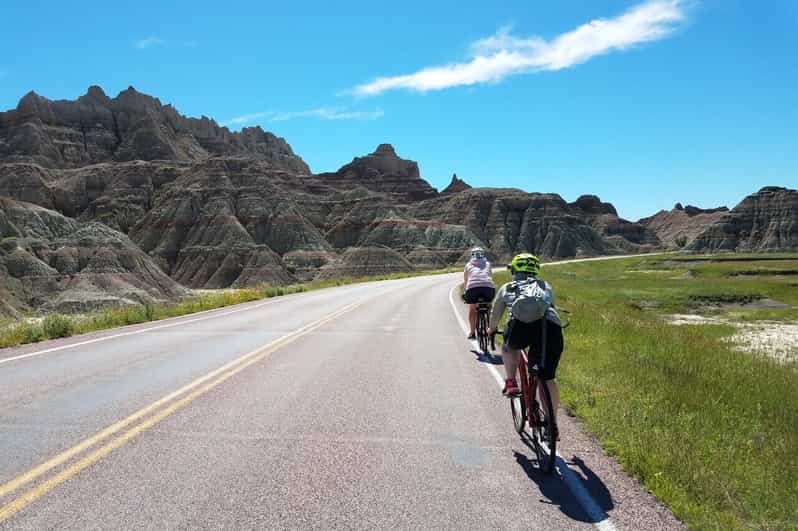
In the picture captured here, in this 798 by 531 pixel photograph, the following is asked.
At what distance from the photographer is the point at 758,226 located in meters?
129

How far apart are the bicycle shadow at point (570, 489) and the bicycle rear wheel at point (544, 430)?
11 cm

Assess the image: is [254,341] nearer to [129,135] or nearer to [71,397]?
[71,397]

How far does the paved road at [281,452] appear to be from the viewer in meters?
4.12

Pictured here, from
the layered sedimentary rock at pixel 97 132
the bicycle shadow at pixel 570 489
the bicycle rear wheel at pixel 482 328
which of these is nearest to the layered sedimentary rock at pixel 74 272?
the bicycle rear wheel at pixel 482 328

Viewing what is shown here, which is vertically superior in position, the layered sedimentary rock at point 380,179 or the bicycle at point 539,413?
the layered sedimentary rock at point 380,179

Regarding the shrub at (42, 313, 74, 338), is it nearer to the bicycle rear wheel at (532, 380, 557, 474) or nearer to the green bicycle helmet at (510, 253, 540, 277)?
the green bicycle helmet at (510, 253, 540, 277)

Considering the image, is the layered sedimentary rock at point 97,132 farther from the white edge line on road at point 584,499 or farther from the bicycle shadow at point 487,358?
the white edge line on road at point 584,499

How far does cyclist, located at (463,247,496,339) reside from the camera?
1208 cm

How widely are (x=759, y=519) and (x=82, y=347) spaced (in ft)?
38.9

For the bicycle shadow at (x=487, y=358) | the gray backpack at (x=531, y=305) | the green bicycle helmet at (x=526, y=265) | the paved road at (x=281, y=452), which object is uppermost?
the green bicycle helmet at (x=526, y=265)

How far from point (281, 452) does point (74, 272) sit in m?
53.9

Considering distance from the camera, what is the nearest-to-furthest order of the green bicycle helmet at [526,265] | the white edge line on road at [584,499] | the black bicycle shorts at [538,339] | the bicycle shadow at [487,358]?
the white edge line on road at [584,499] → the black bicycle shorts at [538,339] → the green bicycle helmet at [526,265] → the bicycle shadow at [487,358]

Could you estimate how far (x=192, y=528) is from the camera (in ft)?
12.6

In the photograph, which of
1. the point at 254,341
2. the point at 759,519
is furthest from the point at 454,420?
the point at 254,341
